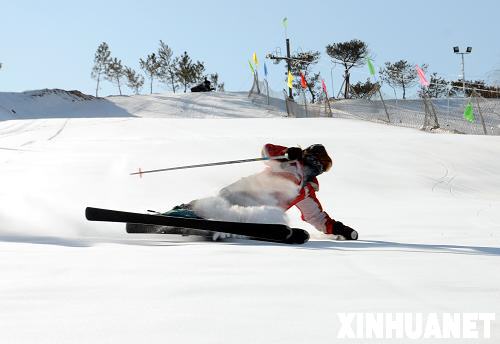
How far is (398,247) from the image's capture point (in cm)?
551

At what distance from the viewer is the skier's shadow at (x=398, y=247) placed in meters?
5.25

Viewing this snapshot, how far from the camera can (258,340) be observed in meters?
2.35

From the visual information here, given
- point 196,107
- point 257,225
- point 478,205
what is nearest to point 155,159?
point 478,205

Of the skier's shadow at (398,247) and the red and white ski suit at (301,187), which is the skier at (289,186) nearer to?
the red and white ski suit at (301,187)

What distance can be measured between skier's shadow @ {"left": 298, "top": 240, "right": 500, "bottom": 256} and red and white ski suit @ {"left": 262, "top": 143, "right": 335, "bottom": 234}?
1.26 ft

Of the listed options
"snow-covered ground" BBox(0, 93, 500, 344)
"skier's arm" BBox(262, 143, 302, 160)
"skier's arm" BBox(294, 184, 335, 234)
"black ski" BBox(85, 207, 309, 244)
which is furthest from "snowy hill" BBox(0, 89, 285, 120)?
"black ski" BBox(85, 207, 309, 244)

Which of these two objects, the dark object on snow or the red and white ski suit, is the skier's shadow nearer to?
the red and white ski suit

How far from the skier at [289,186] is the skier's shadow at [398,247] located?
0.39 meters

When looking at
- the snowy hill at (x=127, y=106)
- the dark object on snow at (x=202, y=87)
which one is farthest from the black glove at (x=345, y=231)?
the dark object on snow at (x=202, y=87)

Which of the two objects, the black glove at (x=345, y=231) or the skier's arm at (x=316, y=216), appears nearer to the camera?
the black glove at (x=345, y=231)

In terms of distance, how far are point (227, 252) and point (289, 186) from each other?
5.67ft

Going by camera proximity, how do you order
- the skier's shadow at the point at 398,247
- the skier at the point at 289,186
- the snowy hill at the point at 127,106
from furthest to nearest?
the snowy hill at the point at 127,106 → the skier at the point at 289,186 → the skier's shadow at the point at 398,247

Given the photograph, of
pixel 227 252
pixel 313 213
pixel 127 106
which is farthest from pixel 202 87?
pixel 227 252

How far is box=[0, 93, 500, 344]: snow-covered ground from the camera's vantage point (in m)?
2.62
